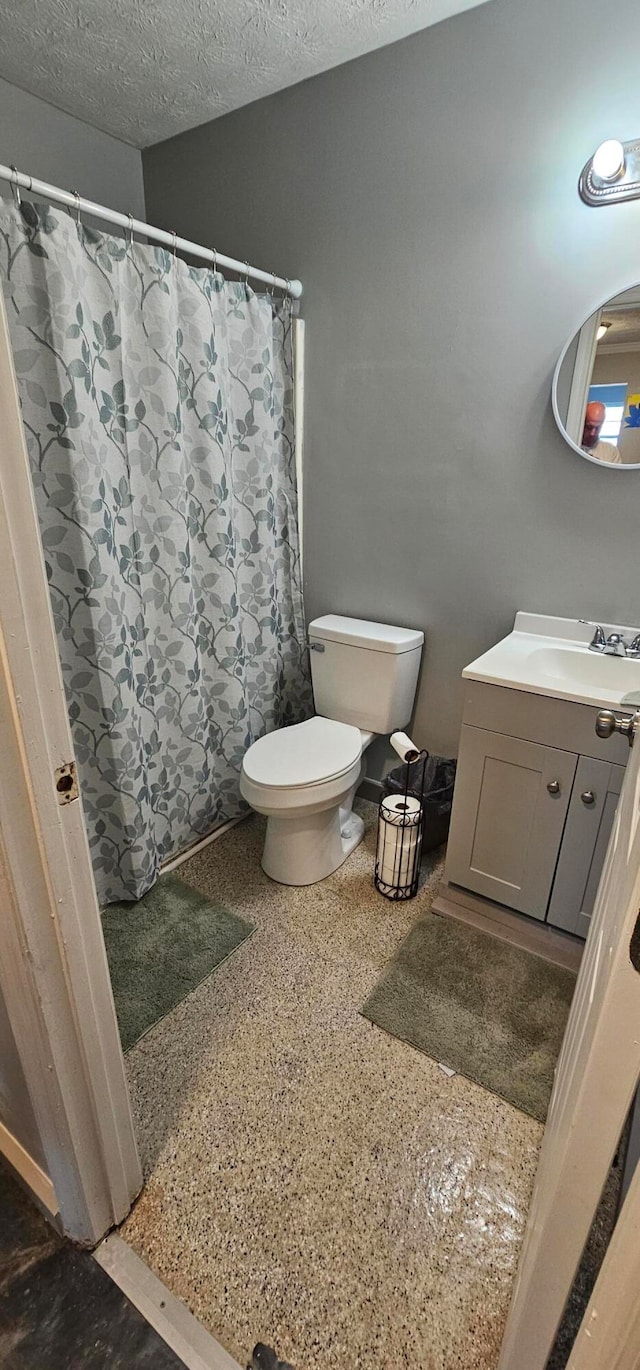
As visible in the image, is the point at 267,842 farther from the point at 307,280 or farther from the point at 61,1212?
the point at 307,280

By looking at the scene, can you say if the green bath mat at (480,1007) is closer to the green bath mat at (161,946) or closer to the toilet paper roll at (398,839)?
the toilet paper roll at (398,839)

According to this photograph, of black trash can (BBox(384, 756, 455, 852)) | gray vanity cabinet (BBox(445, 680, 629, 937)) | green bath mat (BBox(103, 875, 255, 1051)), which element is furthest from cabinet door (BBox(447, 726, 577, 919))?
green bath mat (BBox(103, 875, 255, 1051))

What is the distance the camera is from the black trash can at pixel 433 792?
6.57ft

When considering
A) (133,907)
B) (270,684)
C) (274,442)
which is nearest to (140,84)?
(274,442)

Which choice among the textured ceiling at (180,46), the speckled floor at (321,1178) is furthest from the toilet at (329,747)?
the textured ceiling at (180,46)

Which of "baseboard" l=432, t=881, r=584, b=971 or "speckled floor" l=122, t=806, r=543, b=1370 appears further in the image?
"baseboard" l=432, t=881, r=584, b=971

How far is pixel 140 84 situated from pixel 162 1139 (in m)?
2.78

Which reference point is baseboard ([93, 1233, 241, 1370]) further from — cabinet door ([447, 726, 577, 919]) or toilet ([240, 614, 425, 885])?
cabinet door ([447, 726, 577, 919])

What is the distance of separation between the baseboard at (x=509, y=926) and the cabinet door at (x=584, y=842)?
66mm

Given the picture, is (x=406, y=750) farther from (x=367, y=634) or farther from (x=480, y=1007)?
(x=480, y=1007)

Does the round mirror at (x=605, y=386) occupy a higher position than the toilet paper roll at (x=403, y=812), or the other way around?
the round mirror at (x=605, y=386)

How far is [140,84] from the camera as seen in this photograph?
1742mm

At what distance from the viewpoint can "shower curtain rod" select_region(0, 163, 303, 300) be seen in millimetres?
1291

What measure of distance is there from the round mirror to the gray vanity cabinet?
2.38 feet
